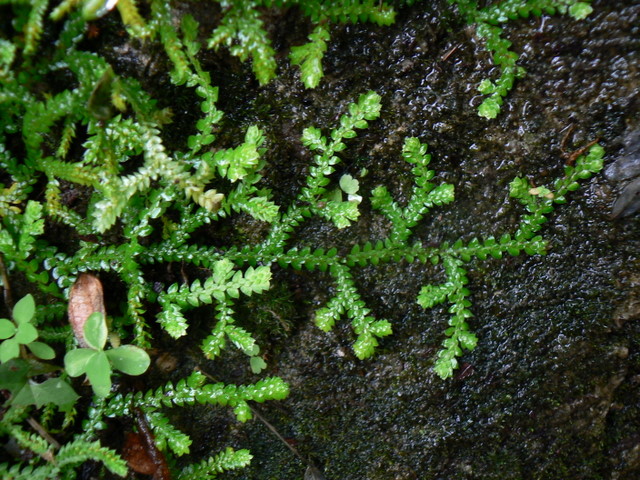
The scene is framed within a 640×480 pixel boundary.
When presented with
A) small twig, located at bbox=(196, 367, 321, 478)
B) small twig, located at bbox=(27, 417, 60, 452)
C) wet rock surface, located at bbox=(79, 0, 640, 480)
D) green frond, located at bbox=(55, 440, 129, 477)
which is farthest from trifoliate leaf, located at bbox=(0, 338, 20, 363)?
small twig, located at bbox=(196, 367, 321, 478)

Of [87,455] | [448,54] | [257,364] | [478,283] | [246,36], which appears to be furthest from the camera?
[257,364]

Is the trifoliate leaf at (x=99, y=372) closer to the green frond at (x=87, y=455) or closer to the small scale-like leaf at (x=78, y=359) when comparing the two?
the small scale-like leaf at (x=78, y=359)

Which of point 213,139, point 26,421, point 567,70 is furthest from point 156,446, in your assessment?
point 567,70

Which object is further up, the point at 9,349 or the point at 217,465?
the point at 9,349

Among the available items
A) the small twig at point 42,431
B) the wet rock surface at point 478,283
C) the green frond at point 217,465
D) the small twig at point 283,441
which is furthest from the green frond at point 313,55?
the small twig at point 42,431

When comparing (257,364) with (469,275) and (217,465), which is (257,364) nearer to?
(217,465)

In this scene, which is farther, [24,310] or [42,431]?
[42,431]

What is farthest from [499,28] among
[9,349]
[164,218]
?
[9,349]

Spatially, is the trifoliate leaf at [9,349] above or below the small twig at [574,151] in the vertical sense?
above

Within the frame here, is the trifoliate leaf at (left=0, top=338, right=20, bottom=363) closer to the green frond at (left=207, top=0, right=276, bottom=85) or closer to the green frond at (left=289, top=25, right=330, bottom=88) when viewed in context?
the green frond at (left=207, top=0, right=276, bottom=85)
